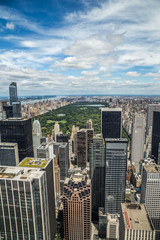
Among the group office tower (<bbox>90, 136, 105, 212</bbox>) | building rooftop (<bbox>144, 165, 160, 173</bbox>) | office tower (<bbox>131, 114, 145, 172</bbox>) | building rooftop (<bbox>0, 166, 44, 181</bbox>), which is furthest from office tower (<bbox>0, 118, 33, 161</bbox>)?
office tower (<bbox>131, 114, 145, 172</bbox>)

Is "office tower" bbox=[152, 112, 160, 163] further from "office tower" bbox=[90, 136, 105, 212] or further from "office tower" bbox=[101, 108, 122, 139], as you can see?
"office tower" bbox=[90, 136, 105, 212]

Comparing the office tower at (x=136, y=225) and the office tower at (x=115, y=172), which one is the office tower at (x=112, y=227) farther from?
the office tower at (x=136, y=225)

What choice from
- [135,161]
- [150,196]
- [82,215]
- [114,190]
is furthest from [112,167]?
[135,161]

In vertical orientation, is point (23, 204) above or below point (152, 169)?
above

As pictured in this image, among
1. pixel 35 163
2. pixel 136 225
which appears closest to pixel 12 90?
pixel 35 163

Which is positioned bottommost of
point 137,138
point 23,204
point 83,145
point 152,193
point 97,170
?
point 83,145

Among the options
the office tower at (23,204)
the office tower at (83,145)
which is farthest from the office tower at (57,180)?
the office tower at (23,204)

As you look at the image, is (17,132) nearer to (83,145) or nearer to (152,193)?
(83,145)
